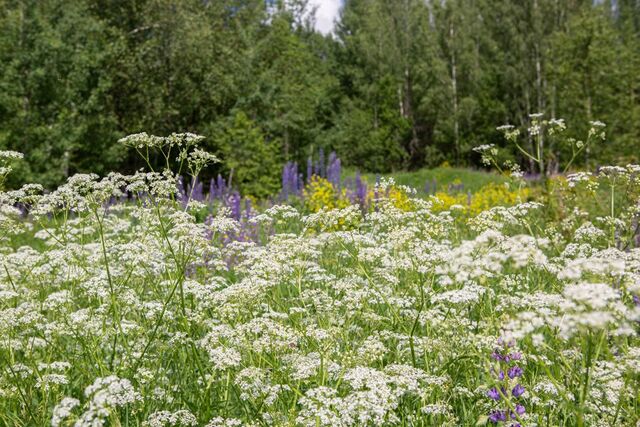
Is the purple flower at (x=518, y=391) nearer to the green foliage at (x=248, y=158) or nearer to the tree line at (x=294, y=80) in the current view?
the tree line at (x=294, y=80)

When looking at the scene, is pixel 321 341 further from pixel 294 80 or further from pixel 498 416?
pixel 294 80

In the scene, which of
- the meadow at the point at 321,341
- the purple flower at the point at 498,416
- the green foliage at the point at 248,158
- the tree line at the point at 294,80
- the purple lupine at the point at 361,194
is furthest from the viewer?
the green foliage at the point at 248,158

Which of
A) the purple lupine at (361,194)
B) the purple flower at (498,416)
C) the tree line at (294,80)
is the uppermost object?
the tree line at (294,80)

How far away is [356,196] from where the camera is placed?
422 inches

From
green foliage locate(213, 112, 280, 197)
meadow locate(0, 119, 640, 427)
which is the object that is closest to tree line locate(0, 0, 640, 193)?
green foliage locate(213, 112, 280, 197)

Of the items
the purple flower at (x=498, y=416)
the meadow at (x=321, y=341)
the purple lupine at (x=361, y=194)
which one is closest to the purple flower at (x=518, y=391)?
the meadow at (x=321, y=341)

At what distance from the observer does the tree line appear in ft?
66.0

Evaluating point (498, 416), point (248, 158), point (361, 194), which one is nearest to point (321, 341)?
point (498, 416)

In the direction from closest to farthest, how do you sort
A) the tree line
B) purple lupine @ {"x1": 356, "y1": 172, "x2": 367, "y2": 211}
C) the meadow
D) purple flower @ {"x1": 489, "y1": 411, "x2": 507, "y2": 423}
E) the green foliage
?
1. the meadow
2. purple flower @ {"x1": 489, "y1": 411, "x2": 507, "y2": 423}
3. purple lupine @ {"x1": 356, "y1": 172, "x2": 367, "y2": 211}
4. the tree line
5. the green foliage

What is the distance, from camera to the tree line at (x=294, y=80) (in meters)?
20.1

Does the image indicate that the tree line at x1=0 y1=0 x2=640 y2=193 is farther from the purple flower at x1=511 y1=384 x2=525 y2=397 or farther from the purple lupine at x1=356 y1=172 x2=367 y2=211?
the purple flower at x1=511 y1=384 x2=525 y2=397

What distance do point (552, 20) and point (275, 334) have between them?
3709cm

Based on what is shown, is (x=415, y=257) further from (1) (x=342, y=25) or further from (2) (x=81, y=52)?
(1) (x=342, y=25)

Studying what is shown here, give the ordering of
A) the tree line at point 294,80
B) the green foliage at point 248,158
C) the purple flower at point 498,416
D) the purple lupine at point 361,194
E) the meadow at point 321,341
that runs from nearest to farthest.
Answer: the meadow at point 321,341 → the purple flower at point 498,416 → the purple lupine at point 361,194 → the tree line at point 294,80 → the green foliage at point 248,158
